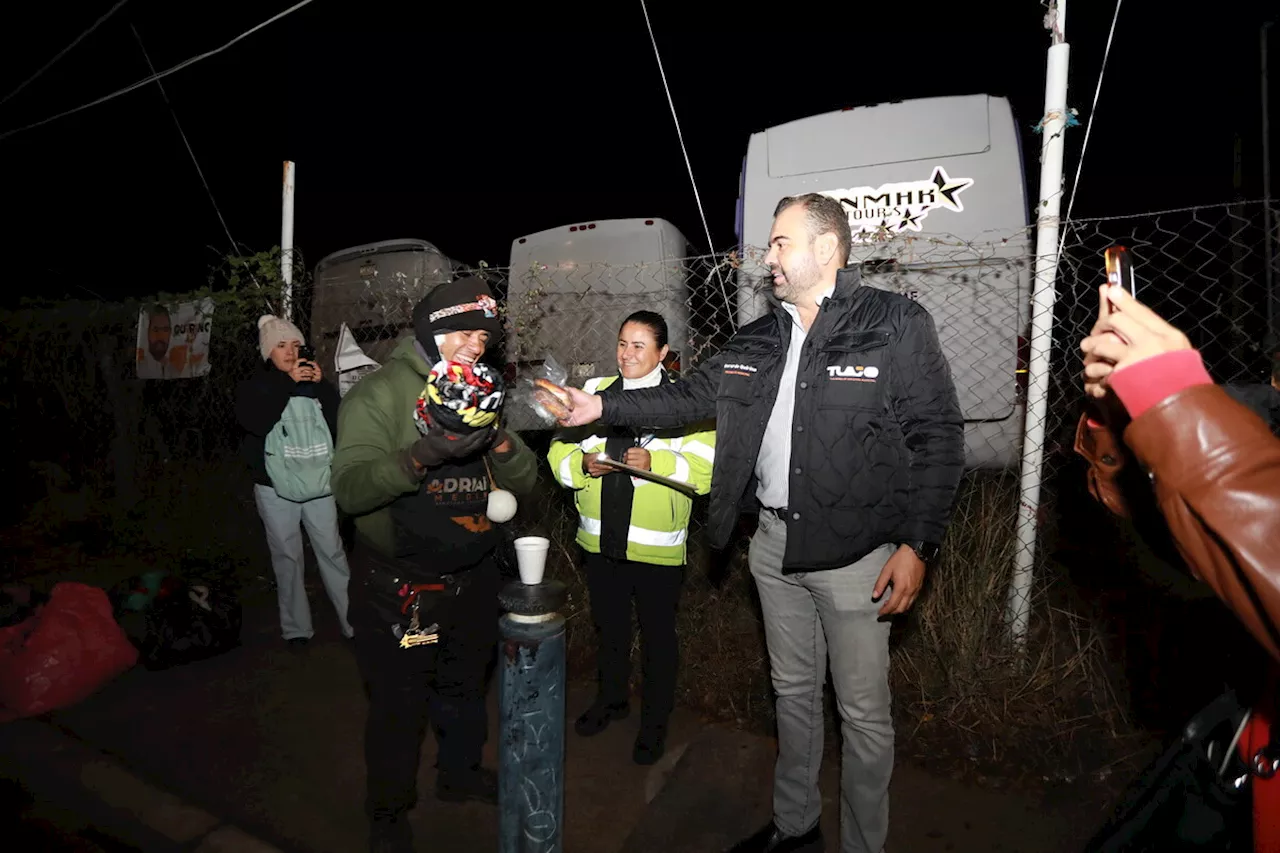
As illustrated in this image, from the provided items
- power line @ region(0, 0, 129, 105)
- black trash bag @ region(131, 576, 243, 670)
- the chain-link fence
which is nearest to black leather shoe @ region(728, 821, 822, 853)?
the chain-link fence

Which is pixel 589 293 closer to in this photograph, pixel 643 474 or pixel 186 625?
pixel 643 474

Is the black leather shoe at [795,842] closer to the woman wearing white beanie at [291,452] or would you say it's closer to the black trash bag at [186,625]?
the woman wearing white beanie at [291,452]

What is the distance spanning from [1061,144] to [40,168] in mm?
17028

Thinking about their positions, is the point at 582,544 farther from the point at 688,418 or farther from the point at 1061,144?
the point at 1061,144

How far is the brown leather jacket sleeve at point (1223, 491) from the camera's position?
897mm

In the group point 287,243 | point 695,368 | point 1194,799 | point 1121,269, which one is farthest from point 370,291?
point 1194,799

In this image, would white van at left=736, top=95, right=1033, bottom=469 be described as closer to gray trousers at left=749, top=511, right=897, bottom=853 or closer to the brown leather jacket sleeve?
gray trousers at left=749, top=511, right=897, bottom=853

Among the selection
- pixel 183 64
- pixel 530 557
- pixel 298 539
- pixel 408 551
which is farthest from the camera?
pixel 183 64

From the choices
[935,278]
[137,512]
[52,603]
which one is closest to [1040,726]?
[935,278]

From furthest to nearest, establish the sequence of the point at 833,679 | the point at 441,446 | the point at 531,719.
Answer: the point at 833,679, the point at 441,446, the point at 531,719

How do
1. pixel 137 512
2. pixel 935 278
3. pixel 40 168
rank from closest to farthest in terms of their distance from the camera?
pixel 935 278 < pixel 137 512 < pixel 40 168

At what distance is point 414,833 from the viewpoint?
2943 millimetres

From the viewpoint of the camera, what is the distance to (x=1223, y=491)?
35.9 inches

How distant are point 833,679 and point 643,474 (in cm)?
117
